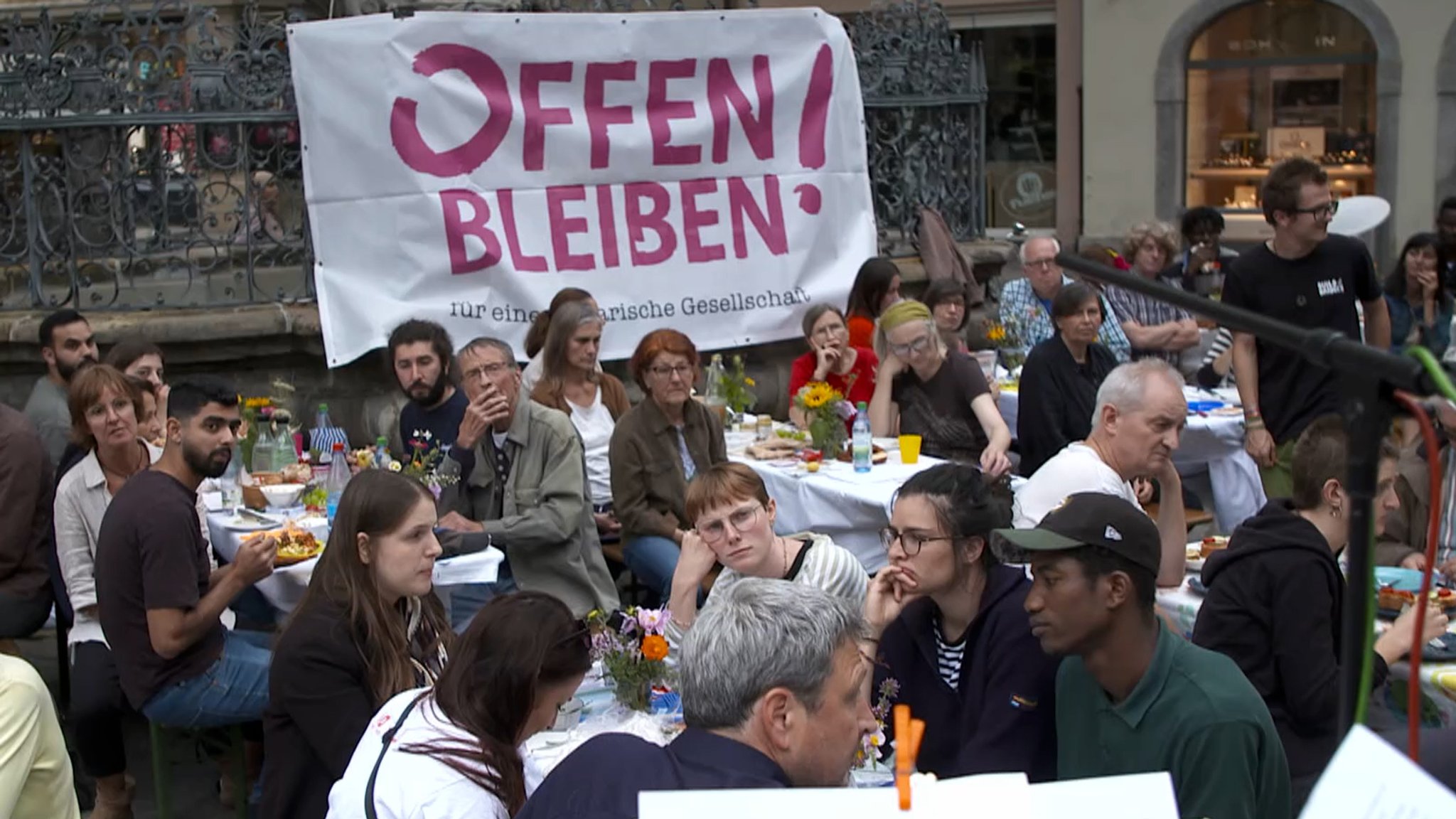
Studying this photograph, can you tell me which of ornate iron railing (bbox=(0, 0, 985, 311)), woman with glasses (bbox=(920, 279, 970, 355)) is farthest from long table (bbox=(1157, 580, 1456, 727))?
ornate iron railing (bbox=(0, 0, 985, 311))

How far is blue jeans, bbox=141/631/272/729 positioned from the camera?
200 inches

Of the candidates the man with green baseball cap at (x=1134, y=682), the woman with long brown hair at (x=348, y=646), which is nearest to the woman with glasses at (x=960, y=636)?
the man with green baseball cap at (x=1134, y=682)

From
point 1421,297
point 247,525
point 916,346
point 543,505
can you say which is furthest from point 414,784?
point 1421,297

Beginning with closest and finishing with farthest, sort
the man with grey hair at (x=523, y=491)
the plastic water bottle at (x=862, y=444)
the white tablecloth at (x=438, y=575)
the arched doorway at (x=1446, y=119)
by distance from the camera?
the white tablecloth at (x=438, y=575), the man with grey hair at (x=523, y=491), the plastic water bottle at (x=862, y=444), the arched doorway at (x=1446, y=119)

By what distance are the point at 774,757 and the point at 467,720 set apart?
75cm

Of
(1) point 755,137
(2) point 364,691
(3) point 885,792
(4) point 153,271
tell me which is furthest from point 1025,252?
(3) point 885,792

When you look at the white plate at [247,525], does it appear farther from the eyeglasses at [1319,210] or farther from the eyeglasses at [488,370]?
the eyeglasses at [1319,210]

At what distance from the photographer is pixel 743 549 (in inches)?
181

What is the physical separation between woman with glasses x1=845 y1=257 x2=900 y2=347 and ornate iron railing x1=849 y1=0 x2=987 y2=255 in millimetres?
1361

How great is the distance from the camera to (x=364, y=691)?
3998 mm

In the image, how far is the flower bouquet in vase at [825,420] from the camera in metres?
7.17

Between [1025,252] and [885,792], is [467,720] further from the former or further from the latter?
[1025,252]

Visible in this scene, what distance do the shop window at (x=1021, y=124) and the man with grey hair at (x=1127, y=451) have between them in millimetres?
14170

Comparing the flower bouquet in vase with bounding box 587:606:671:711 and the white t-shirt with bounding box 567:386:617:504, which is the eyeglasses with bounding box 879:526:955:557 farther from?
the white t-shirt with bounding box 567:386:617:504
